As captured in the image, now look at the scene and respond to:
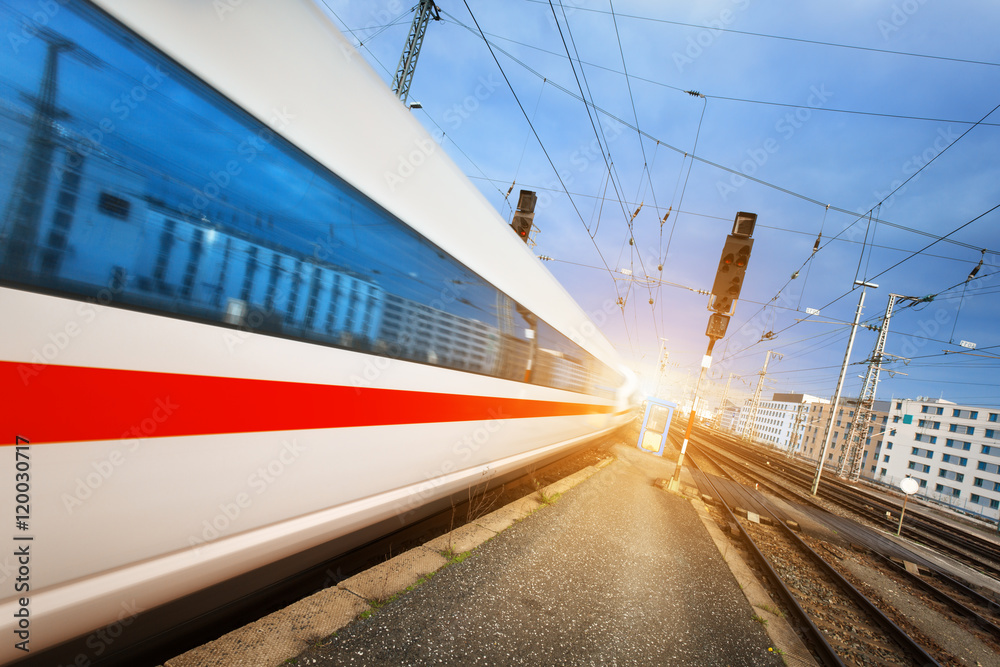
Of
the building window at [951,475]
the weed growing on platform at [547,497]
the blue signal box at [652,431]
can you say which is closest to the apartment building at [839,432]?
the building window at [951,475]

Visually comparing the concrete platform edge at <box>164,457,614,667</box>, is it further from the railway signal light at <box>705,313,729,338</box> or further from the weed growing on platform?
the railway signal light at <box>705,313,729,338</box>

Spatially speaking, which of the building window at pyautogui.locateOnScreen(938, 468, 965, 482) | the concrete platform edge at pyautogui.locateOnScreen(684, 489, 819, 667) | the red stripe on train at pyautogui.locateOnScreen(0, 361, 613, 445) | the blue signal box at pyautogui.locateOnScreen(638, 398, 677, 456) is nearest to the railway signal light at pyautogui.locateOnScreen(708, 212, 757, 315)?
the concrete platform edge at pyautogui.locateOnScreen(684, 489, 819, 667)

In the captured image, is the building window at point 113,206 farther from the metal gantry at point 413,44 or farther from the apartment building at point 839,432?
the apartment building at point 839,432

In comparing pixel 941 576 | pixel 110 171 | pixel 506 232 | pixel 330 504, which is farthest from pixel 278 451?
pixel 941 576

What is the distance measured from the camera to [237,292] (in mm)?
1567

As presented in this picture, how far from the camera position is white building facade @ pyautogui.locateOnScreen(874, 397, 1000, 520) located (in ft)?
171

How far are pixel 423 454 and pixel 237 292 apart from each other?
5.44 feet

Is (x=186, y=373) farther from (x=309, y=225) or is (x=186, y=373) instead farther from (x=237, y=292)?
(x=309, y=225)

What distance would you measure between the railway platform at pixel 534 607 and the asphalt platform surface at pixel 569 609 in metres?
0.01

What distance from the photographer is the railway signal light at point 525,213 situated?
11.3 metres

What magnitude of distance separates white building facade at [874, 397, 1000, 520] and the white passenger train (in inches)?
2538

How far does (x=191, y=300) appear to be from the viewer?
1.40 meters

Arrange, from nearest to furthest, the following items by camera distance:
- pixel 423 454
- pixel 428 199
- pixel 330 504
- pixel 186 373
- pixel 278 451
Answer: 1. pixel 186 373
2. pixel 278 451
3. pixel 330 504
4. pixel 428 199
5. pixel 423 454

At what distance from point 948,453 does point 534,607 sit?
278ft
